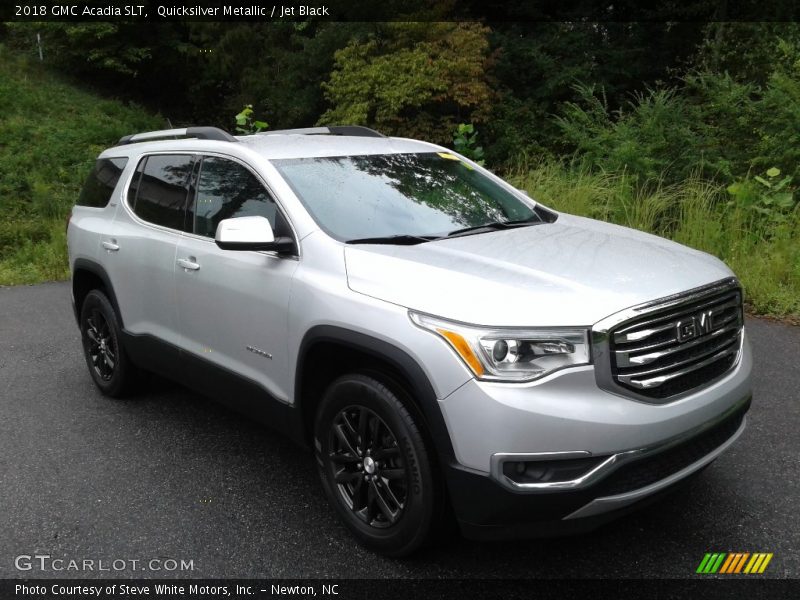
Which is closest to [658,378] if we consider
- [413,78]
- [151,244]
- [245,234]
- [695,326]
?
[695,326]

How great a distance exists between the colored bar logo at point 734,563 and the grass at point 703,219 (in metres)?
4.06

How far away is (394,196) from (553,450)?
1766mm

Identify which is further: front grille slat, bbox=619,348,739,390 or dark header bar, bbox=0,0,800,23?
dark header bar, bbox=0,0,800,23

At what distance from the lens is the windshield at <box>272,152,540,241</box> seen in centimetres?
362

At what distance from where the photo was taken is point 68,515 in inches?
143

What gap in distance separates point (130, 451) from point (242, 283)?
1467 mm

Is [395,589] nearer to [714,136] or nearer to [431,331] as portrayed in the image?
[431,331]

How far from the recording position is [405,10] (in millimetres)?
17562

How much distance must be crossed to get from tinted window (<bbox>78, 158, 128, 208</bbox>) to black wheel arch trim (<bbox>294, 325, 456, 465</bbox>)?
8.95 feet

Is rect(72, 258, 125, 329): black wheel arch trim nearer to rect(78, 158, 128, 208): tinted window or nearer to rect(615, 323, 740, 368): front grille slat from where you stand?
rect(78, 158, 128, 208): tinted window

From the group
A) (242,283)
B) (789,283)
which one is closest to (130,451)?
(242,283)

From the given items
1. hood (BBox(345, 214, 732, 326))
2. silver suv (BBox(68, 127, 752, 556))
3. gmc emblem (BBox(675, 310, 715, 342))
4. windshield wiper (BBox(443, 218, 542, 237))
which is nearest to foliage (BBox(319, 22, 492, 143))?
silver suv (BBox(68, 127, 752, 556))

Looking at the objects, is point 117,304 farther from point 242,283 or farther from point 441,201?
point 441,201

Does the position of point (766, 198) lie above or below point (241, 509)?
above
